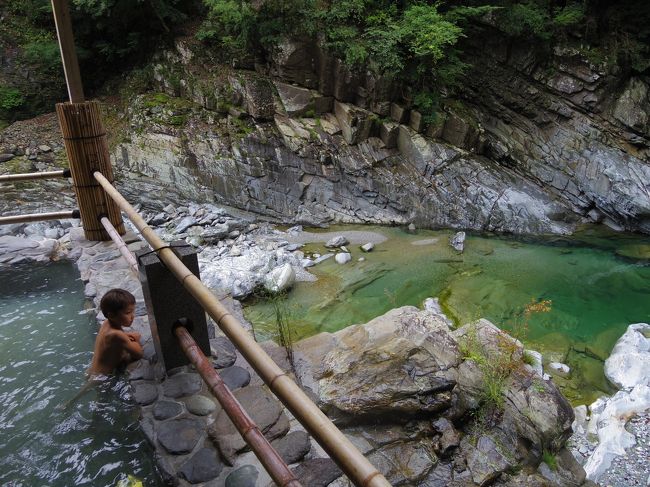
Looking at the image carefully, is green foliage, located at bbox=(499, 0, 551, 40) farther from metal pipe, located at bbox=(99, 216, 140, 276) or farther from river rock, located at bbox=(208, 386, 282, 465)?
river rock, located at bbox=(208, 386, 282, 465)

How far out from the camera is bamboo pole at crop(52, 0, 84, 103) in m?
3.53

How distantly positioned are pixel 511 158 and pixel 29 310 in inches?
443

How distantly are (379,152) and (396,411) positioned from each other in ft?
29.3

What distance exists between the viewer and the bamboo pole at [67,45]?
11.6 feet

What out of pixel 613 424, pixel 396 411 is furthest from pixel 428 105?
pixel 396 411

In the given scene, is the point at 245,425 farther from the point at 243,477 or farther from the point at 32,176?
the point at 32,176

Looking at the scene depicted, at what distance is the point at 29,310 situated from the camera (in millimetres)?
3508

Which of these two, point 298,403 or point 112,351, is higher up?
point 298,403

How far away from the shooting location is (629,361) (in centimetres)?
550

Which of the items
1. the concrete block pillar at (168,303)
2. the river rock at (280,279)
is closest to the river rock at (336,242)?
the river rock at (280,279)

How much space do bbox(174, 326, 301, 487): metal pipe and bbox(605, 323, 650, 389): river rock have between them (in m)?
5.52

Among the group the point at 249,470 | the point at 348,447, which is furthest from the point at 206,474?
the point at 348,447

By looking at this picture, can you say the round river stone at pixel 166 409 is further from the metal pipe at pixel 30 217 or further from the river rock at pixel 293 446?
the metal pipe at pixel 30 217

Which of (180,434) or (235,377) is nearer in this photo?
(180,434)
